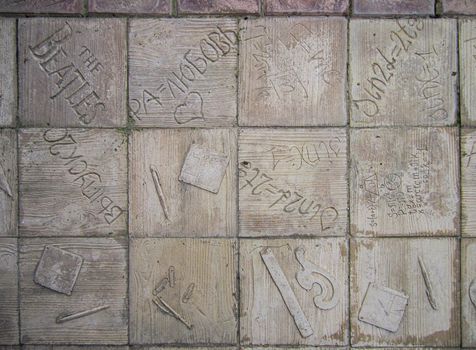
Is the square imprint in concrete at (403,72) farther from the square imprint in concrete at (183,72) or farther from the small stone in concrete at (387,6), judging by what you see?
the square imprint in concrete at (183,72)

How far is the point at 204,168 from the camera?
516 cm

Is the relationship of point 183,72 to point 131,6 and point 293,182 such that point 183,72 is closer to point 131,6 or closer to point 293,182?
point 131,6

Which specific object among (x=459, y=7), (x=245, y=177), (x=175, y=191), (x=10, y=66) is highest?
(x=459, y=7)

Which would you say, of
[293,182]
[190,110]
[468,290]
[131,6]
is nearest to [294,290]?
[293,182]

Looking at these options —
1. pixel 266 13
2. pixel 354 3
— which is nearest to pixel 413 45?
pixel 354 3

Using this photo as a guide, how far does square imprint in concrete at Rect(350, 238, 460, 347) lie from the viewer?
203 inches

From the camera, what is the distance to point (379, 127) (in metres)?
5.18

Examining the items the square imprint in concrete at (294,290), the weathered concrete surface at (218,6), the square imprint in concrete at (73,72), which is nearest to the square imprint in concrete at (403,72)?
the weathered concrete surface at (218,6)

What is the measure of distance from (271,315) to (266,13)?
2.48m

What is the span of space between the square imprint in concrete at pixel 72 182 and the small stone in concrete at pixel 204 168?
1.72 feet

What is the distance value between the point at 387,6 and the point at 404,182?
1447 millimetres

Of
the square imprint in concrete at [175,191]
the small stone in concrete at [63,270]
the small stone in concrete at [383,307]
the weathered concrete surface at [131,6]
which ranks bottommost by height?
the small stone in concrete at [383,307]

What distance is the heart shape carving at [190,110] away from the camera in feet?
17.0

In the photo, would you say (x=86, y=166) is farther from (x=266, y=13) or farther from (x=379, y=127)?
(x=379, y=127)
